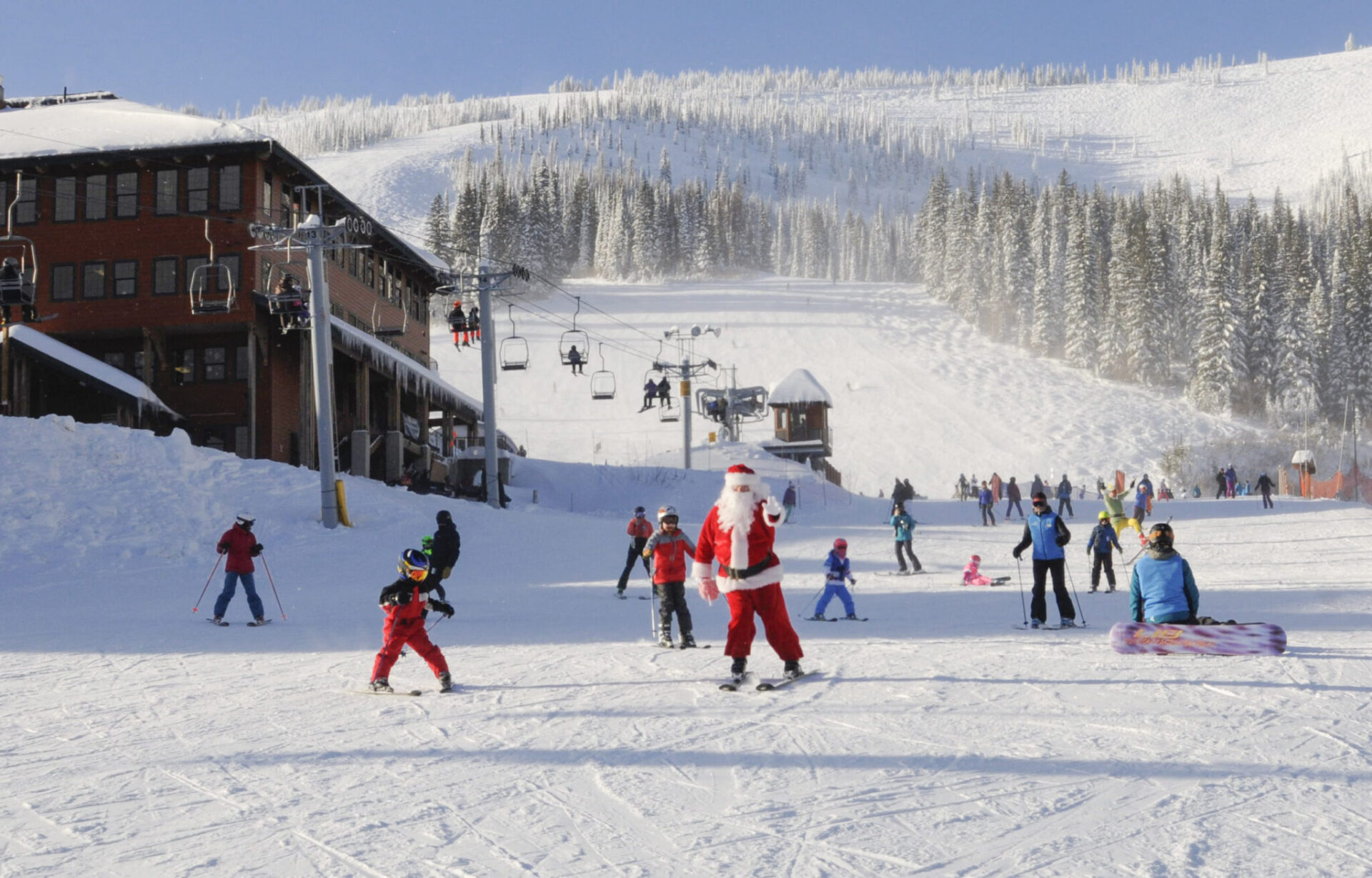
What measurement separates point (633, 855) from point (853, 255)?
182345mm

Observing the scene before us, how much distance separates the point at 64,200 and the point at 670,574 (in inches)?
1142

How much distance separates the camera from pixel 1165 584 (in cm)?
998

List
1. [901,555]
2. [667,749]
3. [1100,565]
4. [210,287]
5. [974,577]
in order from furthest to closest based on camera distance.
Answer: [210,287]
[901,555]
[974,577]
[1100,565]
[667,749]

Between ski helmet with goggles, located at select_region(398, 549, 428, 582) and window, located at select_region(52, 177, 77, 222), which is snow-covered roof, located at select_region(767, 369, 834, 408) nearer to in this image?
window, located at select_region(52, 177, 77, 222)

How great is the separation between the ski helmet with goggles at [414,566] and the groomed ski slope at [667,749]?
0.91 m

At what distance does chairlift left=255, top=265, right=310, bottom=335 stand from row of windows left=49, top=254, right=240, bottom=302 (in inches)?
37.5

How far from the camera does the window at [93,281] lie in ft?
108

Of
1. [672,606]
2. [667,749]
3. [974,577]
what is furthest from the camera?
[974,577]

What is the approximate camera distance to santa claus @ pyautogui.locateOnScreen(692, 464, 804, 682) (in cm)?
847

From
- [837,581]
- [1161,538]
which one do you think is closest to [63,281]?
[837,581]

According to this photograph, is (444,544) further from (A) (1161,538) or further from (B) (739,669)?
(A) (1161,538)

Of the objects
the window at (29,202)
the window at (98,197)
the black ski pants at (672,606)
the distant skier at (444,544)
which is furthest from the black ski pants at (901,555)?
the window at (29,202)

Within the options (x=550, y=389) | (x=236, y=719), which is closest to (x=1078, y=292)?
(x=550, y=389)

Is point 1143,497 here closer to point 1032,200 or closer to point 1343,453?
point 1343,453
